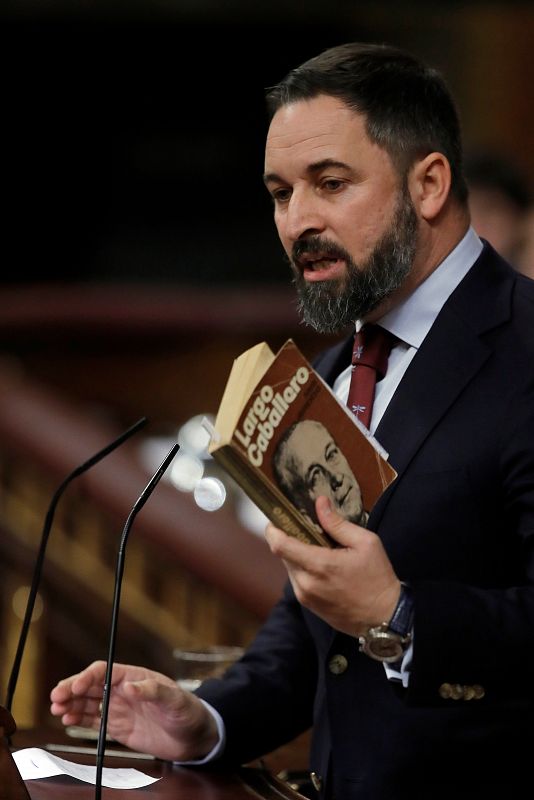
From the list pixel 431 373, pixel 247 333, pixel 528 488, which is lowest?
pixel 528 488

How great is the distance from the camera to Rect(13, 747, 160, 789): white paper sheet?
175cm

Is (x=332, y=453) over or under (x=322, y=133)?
under

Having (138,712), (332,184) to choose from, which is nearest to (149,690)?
(138,712)

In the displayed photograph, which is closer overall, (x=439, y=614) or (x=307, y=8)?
(x=439, y=614)

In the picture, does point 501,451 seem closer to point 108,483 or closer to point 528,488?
point 528,488

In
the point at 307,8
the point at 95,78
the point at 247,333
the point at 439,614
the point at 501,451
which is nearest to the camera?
the point at 439,614

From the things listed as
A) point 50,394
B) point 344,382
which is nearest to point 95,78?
point 50,394

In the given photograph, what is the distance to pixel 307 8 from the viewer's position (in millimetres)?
6375

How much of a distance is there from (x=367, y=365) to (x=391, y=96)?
14.3 inches

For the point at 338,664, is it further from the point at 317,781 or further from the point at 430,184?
the point at 430,184

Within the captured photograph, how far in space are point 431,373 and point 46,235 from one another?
5.09m

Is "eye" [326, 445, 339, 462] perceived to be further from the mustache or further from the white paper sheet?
the white paper sheet

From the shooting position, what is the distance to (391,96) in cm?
185

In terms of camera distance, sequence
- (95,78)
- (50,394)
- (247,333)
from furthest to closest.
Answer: (95,78) → (247,333) → (50,394)
